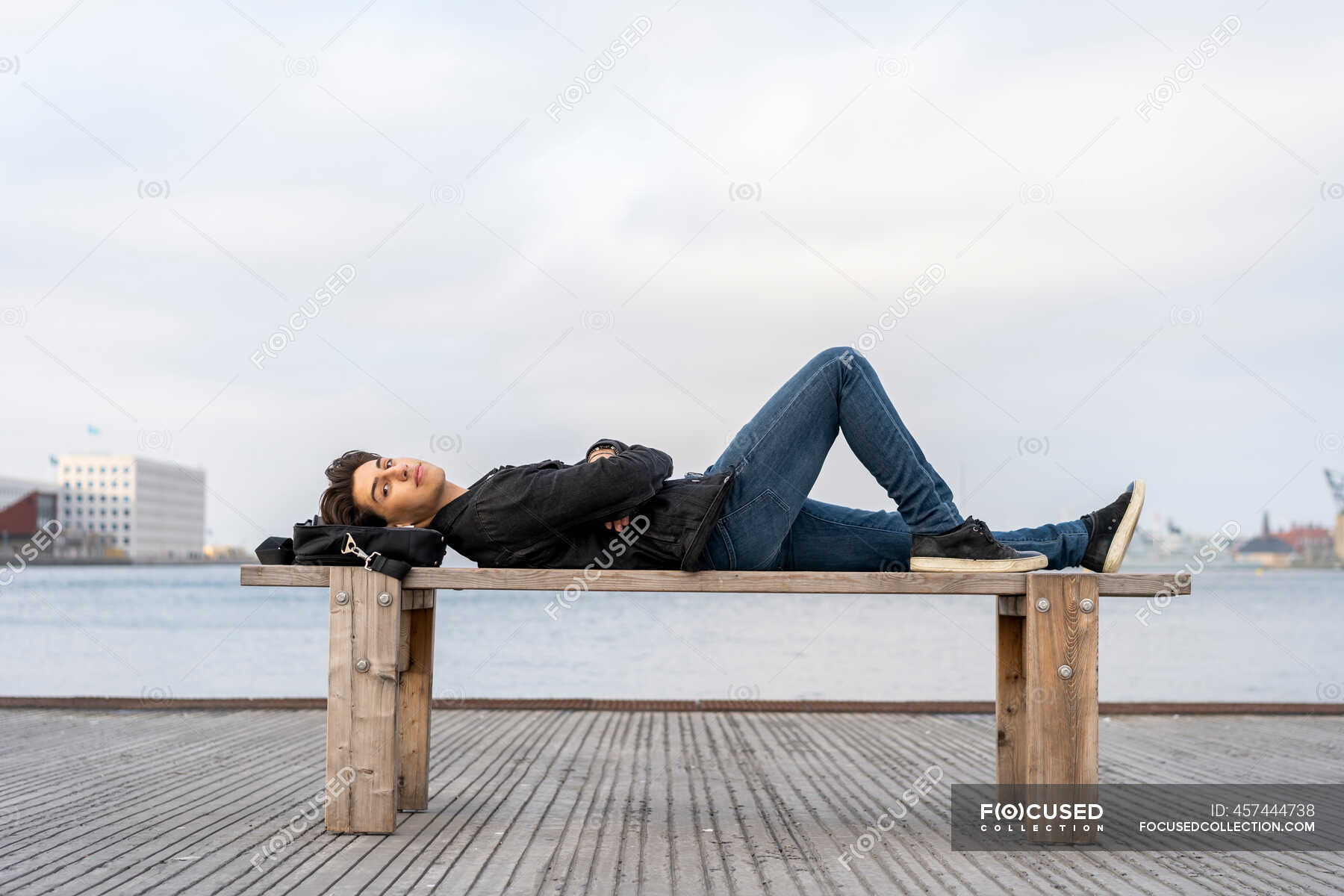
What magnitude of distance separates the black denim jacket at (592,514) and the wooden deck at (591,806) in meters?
0.94

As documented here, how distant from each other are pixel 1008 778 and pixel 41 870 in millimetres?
3119

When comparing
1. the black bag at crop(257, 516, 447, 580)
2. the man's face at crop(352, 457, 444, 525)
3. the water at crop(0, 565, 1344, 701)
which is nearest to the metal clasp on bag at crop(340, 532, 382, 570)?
the black bag at crop(257, 516, 447, 580)

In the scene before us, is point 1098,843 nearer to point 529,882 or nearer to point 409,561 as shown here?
point 529,882

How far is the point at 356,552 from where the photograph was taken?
3.59 meters

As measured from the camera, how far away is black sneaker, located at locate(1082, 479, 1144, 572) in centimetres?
370

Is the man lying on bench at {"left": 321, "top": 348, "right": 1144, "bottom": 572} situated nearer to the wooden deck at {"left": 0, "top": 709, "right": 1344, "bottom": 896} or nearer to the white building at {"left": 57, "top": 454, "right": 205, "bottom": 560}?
the wooden deck at {"left": 0, "top": 709, "right": 1344, "bottom": 896}

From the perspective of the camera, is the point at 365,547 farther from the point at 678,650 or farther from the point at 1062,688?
the point at 678,650

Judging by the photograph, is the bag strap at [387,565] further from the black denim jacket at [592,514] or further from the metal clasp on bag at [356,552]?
the black denim jacket at [592,514]

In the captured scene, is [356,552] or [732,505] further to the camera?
[732,505]

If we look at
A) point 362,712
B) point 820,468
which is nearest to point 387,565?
point 362,712

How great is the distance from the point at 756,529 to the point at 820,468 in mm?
343

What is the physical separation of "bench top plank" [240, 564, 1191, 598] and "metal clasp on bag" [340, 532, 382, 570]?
0.36ft

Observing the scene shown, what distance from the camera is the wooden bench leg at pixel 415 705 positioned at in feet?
13.0

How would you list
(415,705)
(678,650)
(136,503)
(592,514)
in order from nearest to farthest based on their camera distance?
1. (592,514)
2. (415,705)
3. (678,650)
4. (136,503)
